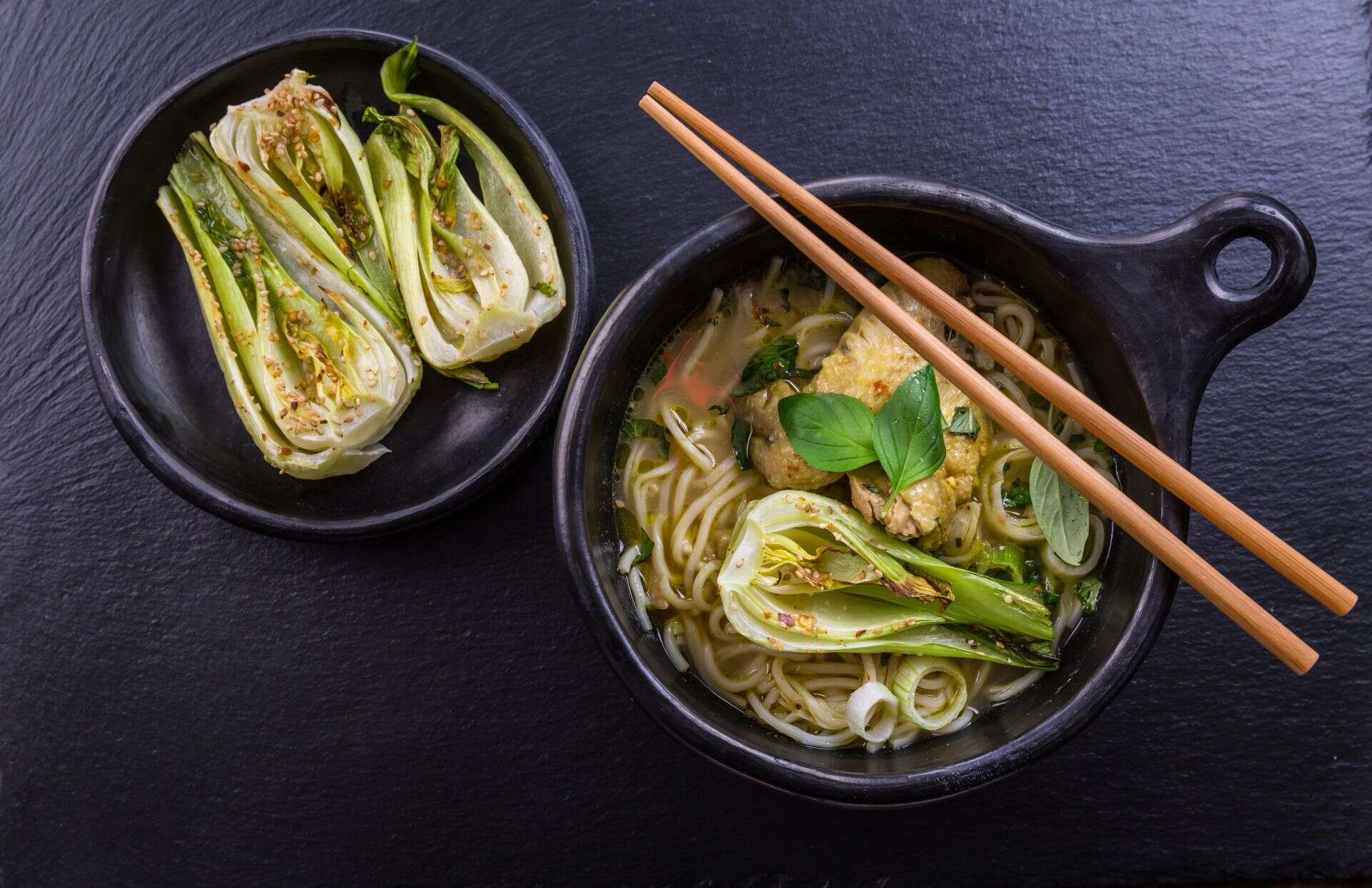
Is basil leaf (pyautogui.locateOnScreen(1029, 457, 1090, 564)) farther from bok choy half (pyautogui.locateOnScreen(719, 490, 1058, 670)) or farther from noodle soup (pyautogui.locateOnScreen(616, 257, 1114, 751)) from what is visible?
bok choy half (pyautogui.locateOnScreen(719, 490, 1058, 670))

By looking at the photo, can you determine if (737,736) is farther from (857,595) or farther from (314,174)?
(314,174)

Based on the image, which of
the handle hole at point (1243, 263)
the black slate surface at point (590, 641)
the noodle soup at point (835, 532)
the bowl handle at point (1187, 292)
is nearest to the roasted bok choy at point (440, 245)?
the black slate surface at point (590, 641)

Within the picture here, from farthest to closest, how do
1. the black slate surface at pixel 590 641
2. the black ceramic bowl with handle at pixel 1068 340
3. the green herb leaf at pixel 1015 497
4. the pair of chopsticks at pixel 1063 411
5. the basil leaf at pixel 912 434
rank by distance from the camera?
the black slate surface at pixel 590 641
the green herb leaf at pixel 1015 497
the basil leaf at pixel 912 434
the black ceramic bowl with handle at pixel 1068 340
the pair of chopsticks at pixel 1063 411

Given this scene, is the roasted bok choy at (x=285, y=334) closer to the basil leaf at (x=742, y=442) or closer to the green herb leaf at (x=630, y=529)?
the green herb leaf at (x=630, y=529)

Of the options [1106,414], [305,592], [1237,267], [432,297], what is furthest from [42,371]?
[1237,267]

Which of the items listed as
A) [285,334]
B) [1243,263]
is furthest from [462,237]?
[1243,263]

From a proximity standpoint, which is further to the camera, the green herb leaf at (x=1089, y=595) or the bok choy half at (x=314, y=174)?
the bok choy half at (x=314, y=174)

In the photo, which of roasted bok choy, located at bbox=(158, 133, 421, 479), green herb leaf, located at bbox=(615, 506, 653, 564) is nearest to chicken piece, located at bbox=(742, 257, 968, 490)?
green herb leaf, located at bbox=(615, 506, 653, 564)
